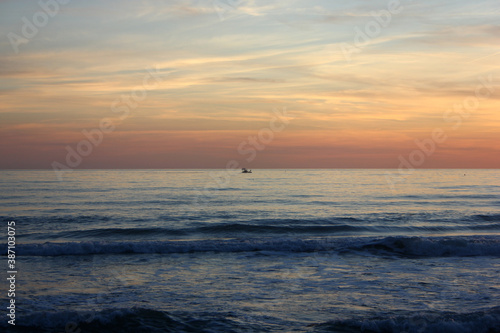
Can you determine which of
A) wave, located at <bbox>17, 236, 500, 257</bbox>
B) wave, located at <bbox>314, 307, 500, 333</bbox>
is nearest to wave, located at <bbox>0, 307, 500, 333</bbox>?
wave, located at <bbox>314, 307, 500, 333</bbox>

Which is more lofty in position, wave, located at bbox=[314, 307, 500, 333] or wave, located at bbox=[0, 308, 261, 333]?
wave, located at bbox=[314, 307, 500, 333]

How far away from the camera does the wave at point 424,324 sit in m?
10.2

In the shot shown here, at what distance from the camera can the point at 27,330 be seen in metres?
10.2

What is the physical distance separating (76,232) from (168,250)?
9.65m

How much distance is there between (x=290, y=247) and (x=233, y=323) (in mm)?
11950

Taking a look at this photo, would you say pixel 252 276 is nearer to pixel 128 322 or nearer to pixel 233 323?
pixel 233 323

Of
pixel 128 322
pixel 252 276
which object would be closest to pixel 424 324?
pixel 252 276

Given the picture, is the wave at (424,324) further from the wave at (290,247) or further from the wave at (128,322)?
the wave at (290,247)

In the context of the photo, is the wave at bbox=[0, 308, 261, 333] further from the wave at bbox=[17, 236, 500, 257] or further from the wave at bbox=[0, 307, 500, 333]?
the wave at bbox=[17, 236, 500, 257]

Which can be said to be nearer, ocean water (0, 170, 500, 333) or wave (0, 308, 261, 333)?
wave (0, 308, 261, 333)

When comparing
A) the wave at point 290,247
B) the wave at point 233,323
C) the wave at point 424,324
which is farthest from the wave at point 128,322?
the wave at point 290,247

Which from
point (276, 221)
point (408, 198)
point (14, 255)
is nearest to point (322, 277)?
point (14, 255)

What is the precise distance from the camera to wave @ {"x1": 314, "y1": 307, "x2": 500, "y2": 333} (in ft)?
33.4

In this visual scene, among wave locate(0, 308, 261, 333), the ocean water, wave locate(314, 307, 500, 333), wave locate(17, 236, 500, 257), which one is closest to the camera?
wave locate(314, 307, 500, 333)
